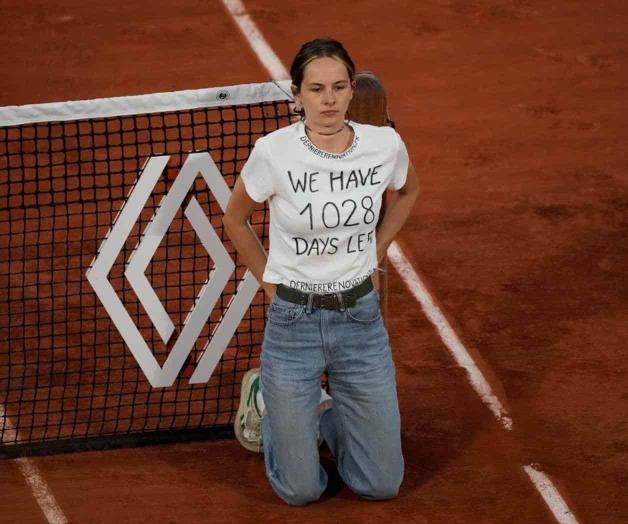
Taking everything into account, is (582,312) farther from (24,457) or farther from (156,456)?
(24,457)

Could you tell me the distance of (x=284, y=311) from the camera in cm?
654

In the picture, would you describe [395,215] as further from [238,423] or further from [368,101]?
[238,423]

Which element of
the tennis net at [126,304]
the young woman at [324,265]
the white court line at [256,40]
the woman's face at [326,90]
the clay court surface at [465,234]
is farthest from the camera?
the white court line at [256,40]

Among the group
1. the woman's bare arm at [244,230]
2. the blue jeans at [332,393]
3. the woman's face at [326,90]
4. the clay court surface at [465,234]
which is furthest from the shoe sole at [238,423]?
the woman's face at [326,90]

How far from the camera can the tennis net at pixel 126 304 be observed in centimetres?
743

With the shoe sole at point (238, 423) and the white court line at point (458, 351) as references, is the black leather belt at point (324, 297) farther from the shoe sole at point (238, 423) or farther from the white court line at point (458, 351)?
the white court line at point (458, 351)

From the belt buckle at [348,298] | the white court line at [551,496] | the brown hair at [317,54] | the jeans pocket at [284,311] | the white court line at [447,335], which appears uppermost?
the brown hair at [317,54]

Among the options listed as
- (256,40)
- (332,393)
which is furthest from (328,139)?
(256,40)

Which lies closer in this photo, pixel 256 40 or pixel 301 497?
pixel 301 497

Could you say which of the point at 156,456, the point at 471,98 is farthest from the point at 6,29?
the point at 156,456

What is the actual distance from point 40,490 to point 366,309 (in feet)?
7.08

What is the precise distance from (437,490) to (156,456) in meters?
1.60

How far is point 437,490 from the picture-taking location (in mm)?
7246

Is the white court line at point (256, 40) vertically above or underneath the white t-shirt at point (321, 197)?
underneath
